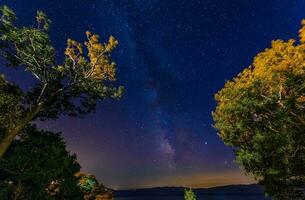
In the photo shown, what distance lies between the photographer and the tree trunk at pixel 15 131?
70.0 feet

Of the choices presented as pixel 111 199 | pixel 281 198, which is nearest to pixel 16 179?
pixel 281 198

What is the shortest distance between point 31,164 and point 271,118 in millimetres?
17139

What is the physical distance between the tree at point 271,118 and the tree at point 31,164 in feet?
43.9

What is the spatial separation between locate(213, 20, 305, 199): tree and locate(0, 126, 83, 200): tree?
1337 cm

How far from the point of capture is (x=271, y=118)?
2662 cm

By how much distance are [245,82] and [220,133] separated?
21.3ft

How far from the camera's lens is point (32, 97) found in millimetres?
24297

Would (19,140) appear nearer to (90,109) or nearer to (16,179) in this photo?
(16,179)

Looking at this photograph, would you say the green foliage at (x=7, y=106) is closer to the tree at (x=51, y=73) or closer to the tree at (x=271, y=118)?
the tree at (x=51, y=73)

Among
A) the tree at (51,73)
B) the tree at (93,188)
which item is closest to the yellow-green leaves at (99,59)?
the tree at (51,73)

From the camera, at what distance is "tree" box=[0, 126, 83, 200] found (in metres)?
21.9

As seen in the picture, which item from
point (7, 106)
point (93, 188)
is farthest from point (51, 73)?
point (93, 188)

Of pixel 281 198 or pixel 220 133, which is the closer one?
pixel 281 198

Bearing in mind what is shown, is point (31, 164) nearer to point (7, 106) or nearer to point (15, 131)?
point (15, 131)
